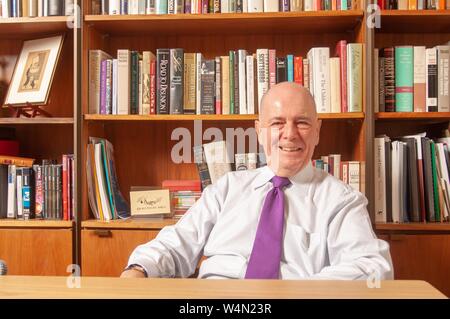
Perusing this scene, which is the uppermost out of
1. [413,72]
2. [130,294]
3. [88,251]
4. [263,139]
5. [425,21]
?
[425,21]

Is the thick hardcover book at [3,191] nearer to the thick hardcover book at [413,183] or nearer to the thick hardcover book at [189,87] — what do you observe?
the thick hardcover book at [189,87]

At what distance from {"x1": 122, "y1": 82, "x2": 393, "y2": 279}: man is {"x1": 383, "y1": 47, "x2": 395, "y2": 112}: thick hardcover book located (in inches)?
23.0

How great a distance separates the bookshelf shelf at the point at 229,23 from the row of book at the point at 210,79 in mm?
125

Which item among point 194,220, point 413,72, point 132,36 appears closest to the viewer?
point 194,220

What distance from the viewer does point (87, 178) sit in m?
2.00

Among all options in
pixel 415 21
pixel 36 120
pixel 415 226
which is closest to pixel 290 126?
pixel 415 226

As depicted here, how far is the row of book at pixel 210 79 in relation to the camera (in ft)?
6.36

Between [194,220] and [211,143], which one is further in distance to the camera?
[211,143]

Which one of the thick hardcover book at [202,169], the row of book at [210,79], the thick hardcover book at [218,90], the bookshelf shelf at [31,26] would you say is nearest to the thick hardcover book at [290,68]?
the row of book at [210,79]

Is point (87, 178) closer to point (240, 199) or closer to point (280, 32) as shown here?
point (240, 199)
